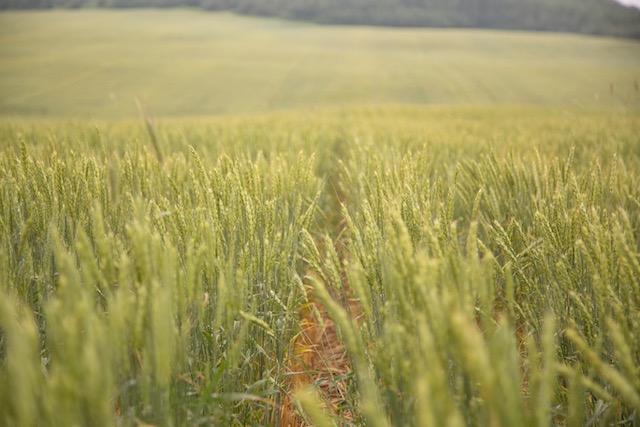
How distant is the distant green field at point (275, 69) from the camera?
20266mm

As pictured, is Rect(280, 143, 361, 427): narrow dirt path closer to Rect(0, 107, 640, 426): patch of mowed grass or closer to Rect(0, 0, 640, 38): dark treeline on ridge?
Rect(0, 107, 640, 426): patch of mowed grass

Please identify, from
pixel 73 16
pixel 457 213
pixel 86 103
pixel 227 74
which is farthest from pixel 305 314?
pixel 73 16

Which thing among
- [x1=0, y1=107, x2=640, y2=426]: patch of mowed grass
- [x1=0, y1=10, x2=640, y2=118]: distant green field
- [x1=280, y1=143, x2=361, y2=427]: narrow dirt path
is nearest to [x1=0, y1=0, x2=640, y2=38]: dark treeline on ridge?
[x1=0, y1=10, x2=640, y2=118]: distant green field

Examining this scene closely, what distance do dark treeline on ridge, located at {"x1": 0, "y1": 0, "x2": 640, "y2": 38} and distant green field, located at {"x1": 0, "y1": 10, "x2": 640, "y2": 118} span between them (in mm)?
20359

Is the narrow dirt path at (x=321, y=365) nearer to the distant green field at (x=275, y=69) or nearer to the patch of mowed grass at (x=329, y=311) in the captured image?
the patch of mowed grass at (x=329, y=311)

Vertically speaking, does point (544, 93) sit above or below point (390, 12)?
below

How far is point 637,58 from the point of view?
3219 cm

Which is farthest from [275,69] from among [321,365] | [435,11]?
[435,11]

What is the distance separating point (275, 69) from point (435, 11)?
4823cm

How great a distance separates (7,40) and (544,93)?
35274 mm

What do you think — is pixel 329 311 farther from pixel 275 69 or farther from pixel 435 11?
pixel 435 11

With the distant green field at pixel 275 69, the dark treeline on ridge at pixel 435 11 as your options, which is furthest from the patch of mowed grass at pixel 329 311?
the dark treeline on ridge at pixel 435 11

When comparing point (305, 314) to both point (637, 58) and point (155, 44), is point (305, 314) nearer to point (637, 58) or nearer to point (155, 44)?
point (155, 44)

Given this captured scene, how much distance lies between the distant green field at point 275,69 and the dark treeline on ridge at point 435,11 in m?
20.4
